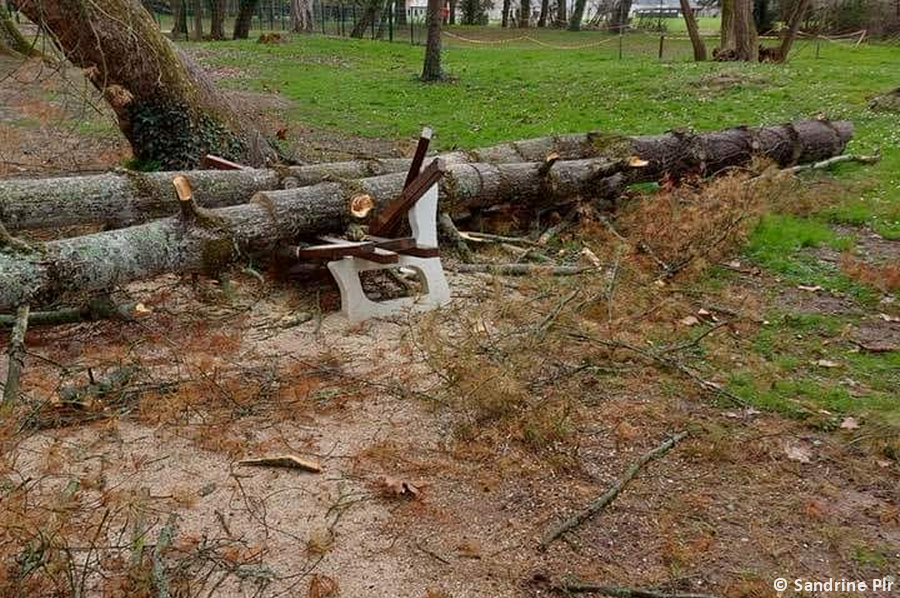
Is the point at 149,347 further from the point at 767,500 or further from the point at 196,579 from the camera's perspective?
the point at 767,500

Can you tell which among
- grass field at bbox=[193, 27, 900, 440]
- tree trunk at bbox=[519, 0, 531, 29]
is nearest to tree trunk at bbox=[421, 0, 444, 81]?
grass field at bbox=[193, 27, 900, 440]

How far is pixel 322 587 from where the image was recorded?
291 centimetres

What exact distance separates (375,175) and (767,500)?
15.5 feet

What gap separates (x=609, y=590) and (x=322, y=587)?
1.07 metres

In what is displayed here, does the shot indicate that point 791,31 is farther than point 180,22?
No

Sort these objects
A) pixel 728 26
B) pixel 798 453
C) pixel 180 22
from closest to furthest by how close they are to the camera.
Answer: pixel 798 453, pixel 728 26, pixel 180 22

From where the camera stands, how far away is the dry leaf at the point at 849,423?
4086mm

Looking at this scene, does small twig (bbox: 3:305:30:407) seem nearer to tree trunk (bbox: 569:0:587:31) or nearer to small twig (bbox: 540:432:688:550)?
small twig (bbox: 540:432:688:550)

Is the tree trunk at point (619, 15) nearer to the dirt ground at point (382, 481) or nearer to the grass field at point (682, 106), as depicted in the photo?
the grass field at point (682, 106)

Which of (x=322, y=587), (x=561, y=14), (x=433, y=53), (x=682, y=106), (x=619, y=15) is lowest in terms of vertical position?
(x=322, y=587)

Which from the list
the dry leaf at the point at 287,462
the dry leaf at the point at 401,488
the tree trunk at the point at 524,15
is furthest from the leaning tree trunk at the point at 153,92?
the tree trunk at the point at 524,15

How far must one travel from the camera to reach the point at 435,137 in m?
11.4

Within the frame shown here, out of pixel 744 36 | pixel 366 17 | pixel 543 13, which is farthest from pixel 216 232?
pixel 543 13

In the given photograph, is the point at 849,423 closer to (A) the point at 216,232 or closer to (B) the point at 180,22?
(A) the point at 216,232
